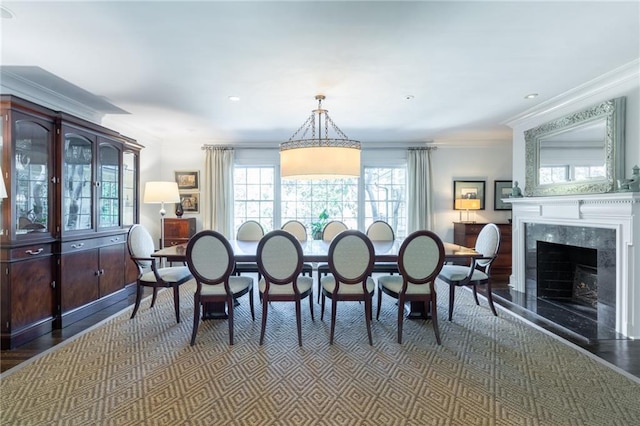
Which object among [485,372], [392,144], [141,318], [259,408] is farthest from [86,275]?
[392,144]

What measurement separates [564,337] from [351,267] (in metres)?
2.04

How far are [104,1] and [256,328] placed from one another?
9.01 ft

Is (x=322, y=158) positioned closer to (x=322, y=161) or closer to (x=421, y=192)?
(x=322, y=161)

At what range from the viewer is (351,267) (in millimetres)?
2783

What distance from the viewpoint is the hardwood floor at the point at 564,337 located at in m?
2.41

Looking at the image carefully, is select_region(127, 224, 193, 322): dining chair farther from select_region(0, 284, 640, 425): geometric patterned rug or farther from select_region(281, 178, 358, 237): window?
select_region(281, 178, 358, 237): window

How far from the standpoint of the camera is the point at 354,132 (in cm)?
531

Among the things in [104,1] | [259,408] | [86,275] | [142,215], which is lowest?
[259,408]

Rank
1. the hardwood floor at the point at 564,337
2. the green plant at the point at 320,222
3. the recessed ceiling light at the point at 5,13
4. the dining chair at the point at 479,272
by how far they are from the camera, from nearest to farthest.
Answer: the recessed ceiling light at the point at 5,13
the hardwood floor at the point at 564,337
the dining chair at the point at 479,272
the green plant at the point at 320,222

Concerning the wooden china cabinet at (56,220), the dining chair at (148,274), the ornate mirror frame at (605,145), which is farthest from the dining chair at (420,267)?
the wooden china cabinet at (56,220)

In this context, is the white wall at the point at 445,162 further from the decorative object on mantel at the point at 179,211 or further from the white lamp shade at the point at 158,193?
the white lamp shade at the point at 158,193

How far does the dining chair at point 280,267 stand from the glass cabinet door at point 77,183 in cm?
210

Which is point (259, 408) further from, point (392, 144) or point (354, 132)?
point (392, 144)

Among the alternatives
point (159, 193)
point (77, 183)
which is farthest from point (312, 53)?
point (159, 193)
